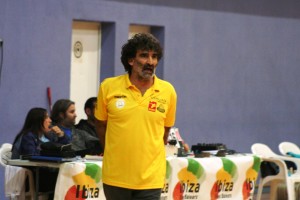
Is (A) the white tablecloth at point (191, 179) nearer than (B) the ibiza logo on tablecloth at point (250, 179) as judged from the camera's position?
Yes

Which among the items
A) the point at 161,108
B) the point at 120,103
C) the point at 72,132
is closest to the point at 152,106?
the point at 161,108

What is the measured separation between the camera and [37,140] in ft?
23.4

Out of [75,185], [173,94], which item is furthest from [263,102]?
[173,94]

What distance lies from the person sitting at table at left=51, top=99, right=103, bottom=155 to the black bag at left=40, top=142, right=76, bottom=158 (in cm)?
62

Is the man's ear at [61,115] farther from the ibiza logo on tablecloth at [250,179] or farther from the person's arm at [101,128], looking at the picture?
the person's arm at [101,128]

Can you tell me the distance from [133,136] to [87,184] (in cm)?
223

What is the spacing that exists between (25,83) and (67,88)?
0.60m

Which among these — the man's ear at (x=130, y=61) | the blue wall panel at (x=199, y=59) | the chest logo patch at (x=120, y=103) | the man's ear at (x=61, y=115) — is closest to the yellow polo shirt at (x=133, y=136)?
the chest logo patch at (x=120, y=103)

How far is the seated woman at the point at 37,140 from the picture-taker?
6961 mm

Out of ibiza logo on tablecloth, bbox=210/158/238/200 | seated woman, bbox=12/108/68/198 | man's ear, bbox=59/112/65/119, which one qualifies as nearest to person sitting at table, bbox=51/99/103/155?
man's ear, bbox=59/112/65/119

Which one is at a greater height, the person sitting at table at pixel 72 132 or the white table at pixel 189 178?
the person sitting at table at pixel 72 132

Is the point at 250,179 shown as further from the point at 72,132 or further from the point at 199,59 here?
the point at 199,59

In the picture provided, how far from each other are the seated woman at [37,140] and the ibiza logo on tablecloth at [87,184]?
704 mm

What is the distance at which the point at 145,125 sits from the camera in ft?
14.1
